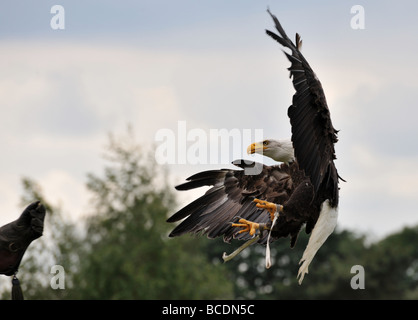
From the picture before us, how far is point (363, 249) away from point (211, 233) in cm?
4714

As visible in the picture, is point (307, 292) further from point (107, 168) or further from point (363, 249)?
point (107, 168)

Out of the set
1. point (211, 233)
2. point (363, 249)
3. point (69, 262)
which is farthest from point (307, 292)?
point (211, 233)

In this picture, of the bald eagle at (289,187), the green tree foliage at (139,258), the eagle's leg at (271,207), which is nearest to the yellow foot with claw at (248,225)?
the bald eagle at (289,187)

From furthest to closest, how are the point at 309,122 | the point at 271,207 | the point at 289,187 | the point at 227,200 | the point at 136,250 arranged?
the point at 136,250 → the point at 227,200 → the point at 289,187 → the point at 271,207 → the point at 309,122

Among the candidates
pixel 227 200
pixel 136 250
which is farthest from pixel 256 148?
pixel 136 250

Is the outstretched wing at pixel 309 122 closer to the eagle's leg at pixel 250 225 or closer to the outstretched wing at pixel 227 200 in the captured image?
the eagle's leg at pixel 250 225

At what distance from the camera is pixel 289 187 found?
9836 mm

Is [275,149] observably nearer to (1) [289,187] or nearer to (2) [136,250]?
(1) [289,187]

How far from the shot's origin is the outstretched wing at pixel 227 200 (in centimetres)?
1005

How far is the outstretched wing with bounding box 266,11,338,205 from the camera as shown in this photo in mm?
8570

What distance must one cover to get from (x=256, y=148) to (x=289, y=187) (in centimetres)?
56

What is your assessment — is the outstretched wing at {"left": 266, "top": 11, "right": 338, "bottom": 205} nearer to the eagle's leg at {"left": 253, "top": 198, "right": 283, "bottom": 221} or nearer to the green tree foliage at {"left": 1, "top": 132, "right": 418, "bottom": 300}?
the eagle's leg at {"left": 253, "top": 198, "right": 283, "bottom": 221}

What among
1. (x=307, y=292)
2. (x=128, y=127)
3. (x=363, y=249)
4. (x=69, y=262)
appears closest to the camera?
(x=69, y=262)
